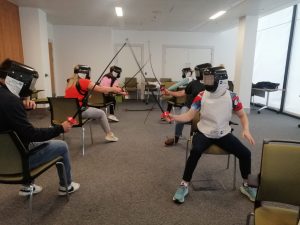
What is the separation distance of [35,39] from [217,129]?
554 centimetres

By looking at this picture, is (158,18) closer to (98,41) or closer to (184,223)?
(98,41)

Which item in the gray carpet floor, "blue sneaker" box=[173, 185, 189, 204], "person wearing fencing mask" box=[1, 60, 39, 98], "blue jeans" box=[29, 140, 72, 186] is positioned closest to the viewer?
"person wearing fencing mask" box=[1, 60, 39, 98]

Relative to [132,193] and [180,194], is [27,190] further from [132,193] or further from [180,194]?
[180,194]

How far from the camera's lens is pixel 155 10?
584cm

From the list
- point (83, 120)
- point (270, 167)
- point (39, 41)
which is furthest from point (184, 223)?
point (39, 41)

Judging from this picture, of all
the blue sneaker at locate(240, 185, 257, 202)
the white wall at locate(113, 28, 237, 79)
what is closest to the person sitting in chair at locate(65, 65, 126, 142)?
the blue sneaker at locate(240, 185, 257, 202)

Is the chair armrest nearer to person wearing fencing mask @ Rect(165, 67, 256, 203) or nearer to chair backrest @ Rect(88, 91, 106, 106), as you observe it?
person wearing fencing mask @ Rect(165, 67, 256, 203)

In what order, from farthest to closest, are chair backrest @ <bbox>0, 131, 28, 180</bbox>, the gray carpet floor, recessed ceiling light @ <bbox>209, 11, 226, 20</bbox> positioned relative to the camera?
recessed ceiling light @ <bbox>209, 11, 226, 20</bbox> → the gray carpet floor → chair backrest @ <bbox>0, 131, 28, 180</bbox>

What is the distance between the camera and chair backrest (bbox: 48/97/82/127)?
10.1 ft

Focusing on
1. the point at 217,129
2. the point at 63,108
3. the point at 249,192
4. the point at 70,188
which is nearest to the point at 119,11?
the point at 63,108

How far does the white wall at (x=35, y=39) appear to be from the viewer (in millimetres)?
5754

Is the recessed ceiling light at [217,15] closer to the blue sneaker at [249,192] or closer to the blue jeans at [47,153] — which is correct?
the blue sneaker at [249,192]

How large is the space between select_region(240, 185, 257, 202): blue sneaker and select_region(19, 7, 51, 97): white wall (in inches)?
218

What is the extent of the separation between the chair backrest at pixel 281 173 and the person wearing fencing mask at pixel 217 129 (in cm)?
77
